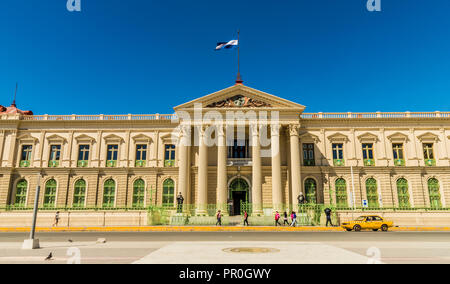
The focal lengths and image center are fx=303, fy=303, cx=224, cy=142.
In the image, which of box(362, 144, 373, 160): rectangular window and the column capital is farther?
box(362, 144, 373, 160): rectangular window

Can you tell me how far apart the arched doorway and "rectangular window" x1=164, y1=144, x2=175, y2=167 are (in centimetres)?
828

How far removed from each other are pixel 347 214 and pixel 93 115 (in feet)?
106

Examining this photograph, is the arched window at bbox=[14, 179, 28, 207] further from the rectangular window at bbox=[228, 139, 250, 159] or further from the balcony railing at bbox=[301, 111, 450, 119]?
the balcony railing at bbox=[301, 111, 450, 119]

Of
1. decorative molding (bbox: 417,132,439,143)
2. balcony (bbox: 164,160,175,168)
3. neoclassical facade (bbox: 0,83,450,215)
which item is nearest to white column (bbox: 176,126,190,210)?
neoclassical facade (bbox: 0,83,450,215)

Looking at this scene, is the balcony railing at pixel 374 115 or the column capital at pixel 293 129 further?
the balcony railing at pixel 374 115

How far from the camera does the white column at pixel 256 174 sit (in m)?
30.4

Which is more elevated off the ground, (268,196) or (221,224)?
(268,196)

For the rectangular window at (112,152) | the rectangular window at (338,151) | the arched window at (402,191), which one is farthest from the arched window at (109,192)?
the arched window at (402,191)

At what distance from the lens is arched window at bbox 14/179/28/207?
122ft

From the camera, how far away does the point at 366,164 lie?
3719 centimetres

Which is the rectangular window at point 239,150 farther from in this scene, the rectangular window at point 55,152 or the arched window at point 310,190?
the rectangular window at point 55,152

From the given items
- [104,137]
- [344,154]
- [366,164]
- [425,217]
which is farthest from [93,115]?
[425,217]

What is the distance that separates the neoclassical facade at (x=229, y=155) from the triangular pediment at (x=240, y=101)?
115mm
